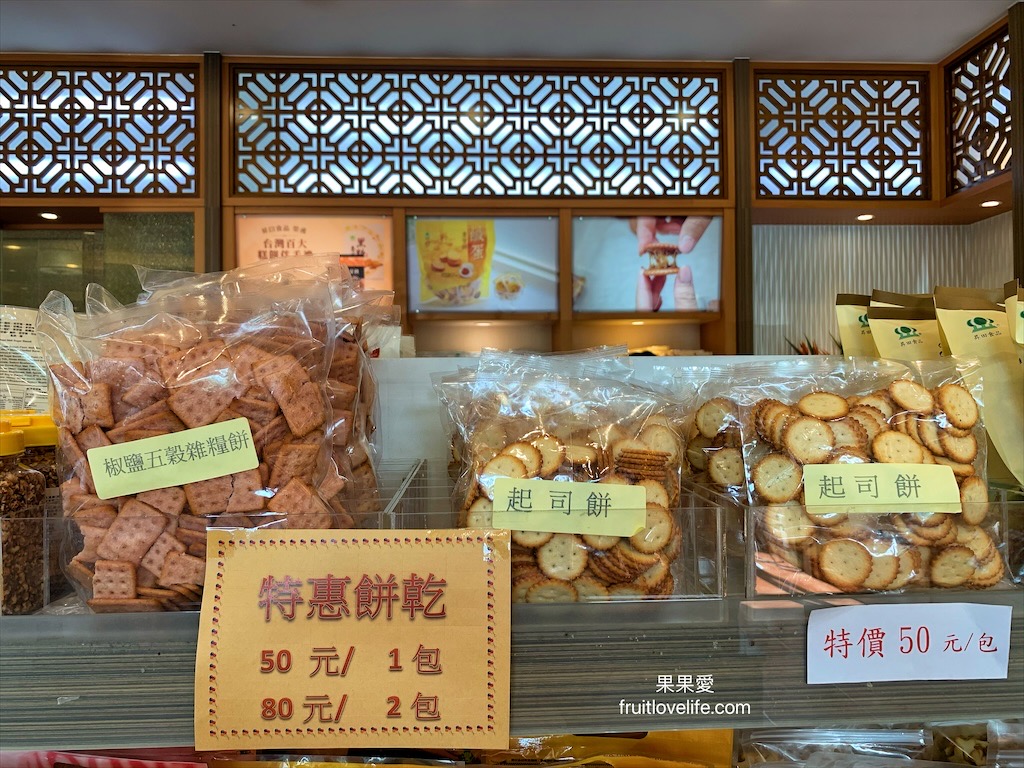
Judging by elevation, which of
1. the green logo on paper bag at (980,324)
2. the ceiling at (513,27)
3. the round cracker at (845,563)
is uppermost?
the ceiling at (513,27)

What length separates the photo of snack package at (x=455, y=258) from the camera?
3.41 m

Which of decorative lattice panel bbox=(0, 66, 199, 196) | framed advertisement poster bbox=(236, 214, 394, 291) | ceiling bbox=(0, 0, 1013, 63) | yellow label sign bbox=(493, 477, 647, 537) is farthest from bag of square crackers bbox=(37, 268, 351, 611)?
decorative lattice panel bbox=(0, 66, 199, 196)

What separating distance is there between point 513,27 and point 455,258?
104 cm

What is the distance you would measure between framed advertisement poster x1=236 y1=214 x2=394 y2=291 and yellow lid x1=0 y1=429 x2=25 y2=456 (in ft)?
9.21

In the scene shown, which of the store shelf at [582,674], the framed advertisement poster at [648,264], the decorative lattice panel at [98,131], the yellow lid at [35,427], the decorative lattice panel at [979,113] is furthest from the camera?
the framed advertisement poster at [648,264]

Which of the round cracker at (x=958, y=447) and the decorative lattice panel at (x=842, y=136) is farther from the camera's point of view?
the decorative lattice panel at (x=842, y=136)

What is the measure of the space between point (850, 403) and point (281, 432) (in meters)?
0.52

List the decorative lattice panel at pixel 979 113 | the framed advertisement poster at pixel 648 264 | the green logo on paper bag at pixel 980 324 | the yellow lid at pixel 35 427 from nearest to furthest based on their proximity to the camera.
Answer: the yellow lid at pixel 35 427
the green logo on paper bag at pixel 980 324
the decorative lattice panel at pixel 979 113
the framed advertisement poster at pixel 648 264

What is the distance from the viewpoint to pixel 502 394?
0.71 meters

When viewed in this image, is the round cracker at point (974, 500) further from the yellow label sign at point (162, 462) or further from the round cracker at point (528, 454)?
the yellow label sign at point (162, 462)

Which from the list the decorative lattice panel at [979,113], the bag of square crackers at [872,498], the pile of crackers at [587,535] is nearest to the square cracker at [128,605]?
the pile of crackers at [587,535]

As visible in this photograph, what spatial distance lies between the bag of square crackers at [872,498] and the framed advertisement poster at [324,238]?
2.91 metres

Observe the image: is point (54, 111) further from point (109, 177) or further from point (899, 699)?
point (899, 699)

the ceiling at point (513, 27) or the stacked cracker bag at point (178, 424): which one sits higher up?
the ceiling at point (513, 27)
